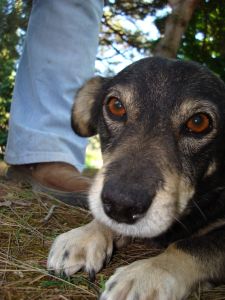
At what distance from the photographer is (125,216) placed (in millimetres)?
2037

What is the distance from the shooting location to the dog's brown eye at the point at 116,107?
258 cm

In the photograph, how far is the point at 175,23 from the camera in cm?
317

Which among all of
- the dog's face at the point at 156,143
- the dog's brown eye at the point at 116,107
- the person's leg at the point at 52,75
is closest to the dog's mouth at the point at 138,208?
the dog's face at the point at 156,143

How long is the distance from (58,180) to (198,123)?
1.56 metres

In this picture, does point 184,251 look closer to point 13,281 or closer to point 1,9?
point 13,281

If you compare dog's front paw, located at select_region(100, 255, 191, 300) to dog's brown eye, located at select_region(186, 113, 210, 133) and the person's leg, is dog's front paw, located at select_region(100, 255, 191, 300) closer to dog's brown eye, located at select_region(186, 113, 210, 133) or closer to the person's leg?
dog's brown eye, located at select_region(186, 113, 210, 133)

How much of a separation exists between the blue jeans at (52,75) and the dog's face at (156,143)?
114 centimetres

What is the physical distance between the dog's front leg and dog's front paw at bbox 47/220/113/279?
214 mm

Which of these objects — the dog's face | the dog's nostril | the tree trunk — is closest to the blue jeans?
the tree trunk

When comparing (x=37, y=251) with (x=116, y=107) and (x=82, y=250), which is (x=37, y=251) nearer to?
(x=82, y=250)

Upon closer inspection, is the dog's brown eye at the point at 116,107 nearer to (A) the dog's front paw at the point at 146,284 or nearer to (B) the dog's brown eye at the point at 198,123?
(B) the dog's brown eye at the point at 198,123

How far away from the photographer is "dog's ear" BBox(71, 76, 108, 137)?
10.9 feet

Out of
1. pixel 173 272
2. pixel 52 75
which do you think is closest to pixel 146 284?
pixel 173 272

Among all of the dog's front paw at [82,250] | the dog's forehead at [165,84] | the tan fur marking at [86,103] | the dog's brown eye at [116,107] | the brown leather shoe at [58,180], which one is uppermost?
the dog's forehead at [165,84]
